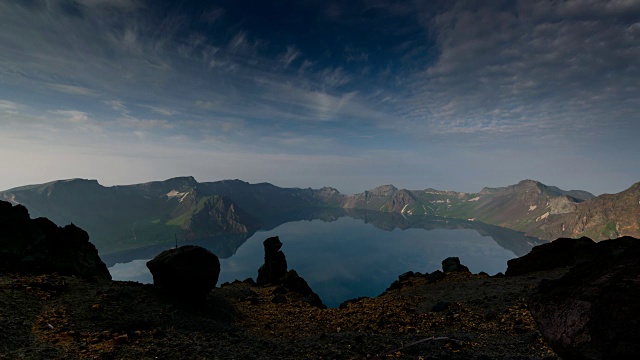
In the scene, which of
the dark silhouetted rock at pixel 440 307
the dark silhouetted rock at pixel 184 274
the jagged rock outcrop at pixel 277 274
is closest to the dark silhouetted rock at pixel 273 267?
the jagged rock outcrop at pixel 277 274

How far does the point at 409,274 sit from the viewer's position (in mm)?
50562

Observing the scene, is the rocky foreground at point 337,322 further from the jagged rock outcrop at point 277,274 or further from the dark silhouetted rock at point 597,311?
the jagged rock outcrop at point 277,274

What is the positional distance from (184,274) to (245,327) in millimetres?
7572

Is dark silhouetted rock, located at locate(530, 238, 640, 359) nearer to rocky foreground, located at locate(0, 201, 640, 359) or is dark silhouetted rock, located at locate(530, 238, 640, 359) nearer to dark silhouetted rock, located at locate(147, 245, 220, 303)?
rocky foreground, located at locate(0, 201, 640, 359)

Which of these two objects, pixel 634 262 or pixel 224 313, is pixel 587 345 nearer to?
pixel 634 262

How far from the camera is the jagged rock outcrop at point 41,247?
27.4 m

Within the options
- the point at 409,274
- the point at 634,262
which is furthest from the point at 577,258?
the point at 634,262

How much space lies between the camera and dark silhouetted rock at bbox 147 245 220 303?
1001 inches

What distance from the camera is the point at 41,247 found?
3148 cm

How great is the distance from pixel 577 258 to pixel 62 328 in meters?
53.1

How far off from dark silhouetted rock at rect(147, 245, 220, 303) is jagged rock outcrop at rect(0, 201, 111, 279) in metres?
8.22

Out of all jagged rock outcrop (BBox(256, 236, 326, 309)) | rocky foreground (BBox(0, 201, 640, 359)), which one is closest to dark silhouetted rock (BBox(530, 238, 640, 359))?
rocky foreground (BBox(0, 201, 640, 359))

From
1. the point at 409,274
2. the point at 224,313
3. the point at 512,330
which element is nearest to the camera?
the point at 512,330

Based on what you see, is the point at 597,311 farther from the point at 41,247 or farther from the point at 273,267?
the point at 273,267
